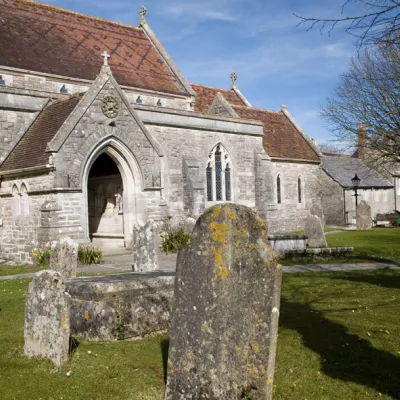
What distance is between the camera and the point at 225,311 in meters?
4.51

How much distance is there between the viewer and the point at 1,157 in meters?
18.7

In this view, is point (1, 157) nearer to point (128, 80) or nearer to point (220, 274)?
point (128, 80)

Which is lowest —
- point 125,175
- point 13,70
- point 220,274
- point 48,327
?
point 48,327

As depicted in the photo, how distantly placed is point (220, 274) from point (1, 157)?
16.1 metres

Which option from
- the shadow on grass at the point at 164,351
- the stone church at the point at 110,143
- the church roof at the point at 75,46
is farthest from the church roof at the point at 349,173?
the shadow on grass at the point at 164,351

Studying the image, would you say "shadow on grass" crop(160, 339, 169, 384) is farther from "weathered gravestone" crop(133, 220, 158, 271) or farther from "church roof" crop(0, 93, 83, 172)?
"church roof" crop(0, 93, 83, 172)

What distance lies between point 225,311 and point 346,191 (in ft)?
104

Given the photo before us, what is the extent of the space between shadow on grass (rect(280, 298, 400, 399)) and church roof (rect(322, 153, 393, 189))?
28170 mm

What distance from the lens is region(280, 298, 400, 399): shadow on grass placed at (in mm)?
5219

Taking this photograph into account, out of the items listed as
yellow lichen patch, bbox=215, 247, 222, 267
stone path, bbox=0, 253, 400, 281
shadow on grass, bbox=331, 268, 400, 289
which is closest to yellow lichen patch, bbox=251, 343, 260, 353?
yellow lichen patch, bbox=215, 247, 222, 267

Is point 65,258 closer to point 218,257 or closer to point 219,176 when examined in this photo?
point 218,257

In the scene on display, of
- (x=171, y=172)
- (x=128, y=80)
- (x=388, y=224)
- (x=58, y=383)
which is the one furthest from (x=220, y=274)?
(x=388, y=224)

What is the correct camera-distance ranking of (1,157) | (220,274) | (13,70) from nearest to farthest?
1. (220,274)
2. (1,157)
3. (13,70)

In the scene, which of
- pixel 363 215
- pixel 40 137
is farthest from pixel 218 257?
pixel 363 215
